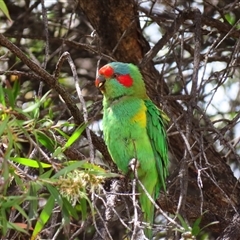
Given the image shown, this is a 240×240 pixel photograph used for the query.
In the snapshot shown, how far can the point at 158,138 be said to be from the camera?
3.70 metres

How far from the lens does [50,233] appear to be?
3.18 meters

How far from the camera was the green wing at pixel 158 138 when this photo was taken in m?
3.70

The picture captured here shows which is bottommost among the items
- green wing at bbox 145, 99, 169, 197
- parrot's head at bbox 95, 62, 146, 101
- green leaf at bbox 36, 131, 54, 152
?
green wing at bbox 145, 99, 169, 197

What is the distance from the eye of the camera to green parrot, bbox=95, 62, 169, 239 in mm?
3598

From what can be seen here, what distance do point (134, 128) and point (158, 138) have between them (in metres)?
0.15

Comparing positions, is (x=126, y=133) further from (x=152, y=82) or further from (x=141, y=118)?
(x=152, y=82)

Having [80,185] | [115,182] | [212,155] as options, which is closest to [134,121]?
[115,182]

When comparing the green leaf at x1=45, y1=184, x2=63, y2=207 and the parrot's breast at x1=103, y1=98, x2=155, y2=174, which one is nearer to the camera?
the green leaf at x1=45, y1=184, x2=63, y2=207

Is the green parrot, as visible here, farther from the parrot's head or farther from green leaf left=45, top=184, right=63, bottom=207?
green leaf left=45, top=184, right=63, bottom=207

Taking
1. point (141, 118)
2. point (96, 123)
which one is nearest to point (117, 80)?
point (141, 118)

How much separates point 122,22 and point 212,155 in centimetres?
103

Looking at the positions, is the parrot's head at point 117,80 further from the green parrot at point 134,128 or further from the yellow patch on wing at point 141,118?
the yellow patch on wing at point 141,118

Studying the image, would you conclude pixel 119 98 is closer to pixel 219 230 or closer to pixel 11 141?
pixel 219 230

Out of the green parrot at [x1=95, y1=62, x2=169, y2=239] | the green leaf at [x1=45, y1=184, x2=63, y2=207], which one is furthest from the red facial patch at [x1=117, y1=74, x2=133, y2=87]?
the green leaf at [x1=45, y1=184, x2=63, y2=207]
